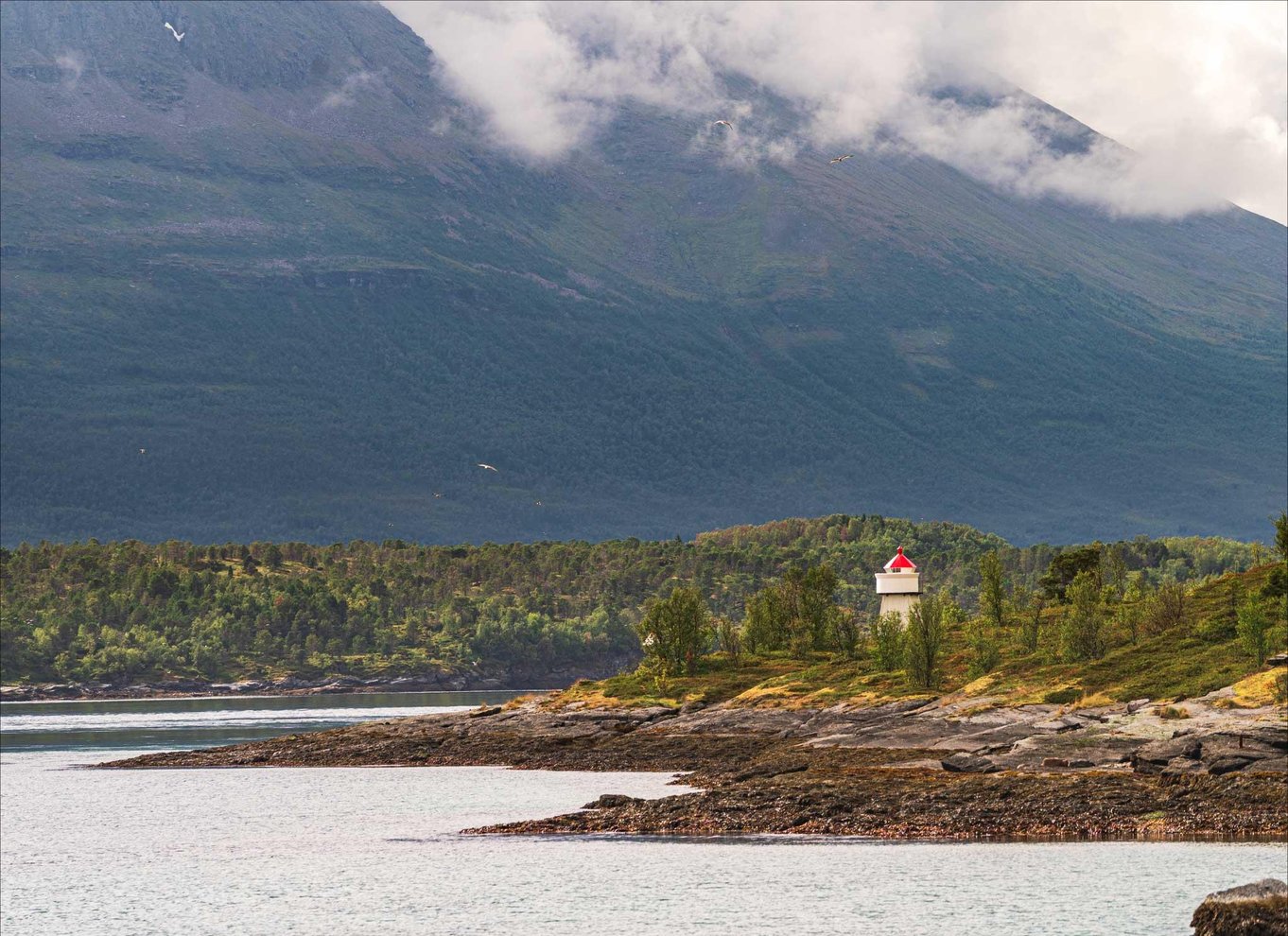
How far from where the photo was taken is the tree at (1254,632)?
110 m

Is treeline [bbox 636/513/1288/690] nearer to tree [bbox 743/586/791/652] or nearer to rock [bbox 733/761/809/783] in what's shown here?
tree [bbox 743/586/791/652]

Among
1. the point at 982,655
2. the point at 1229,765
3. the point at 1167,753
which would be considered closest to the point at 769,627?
the point at 982,655

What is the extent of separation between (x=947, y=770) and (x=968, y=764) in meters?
1.39

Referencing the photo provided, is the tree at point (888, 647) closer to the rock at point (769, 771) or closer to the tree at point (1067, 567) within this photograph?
the tree at point (1067, 567)

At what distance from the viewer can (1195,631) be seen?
12244cm

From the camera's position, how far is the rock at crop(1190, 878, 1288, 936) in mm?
49475

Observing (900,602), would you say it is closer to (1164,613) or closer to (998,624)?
(998,624)

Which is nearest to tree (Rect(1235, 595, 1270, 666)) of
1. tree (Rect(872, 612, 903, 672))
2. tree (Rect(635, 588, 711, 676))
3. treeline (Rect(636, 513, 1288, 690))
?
treeline (Rect(636, 513, 1288, 690))

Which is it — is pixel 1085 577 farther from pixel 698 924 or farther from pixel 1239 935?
pixel 1239 935

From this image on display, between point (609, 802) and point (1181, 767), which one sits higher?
point (1181, 767)

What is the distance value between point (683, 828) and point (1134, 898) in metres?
23.0

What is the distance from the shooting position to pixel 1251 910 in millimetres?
50062

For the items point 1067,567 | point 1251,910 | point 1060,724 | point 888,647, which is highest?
point 1067,567

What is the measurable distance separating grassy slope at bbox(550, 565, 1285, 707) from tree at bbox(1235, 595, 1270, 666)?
697 millimetres
